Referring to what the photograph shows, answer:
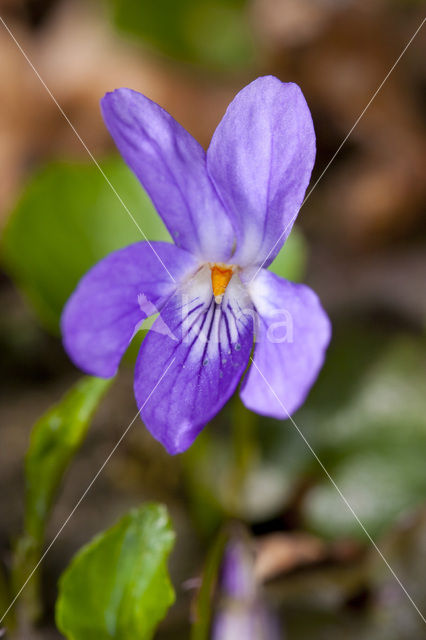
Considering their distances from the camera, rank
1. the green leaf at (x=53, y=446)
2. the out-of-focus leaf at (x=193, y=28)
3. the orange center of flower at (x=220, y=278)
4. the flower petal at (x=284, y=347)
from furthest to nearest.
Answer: the out-of-focus leaf at (x=193, y=28), the green leaf at (x=53, y=446), the orange center of flower at (x=220, y=278), the flower petal at (x=284, y=347)

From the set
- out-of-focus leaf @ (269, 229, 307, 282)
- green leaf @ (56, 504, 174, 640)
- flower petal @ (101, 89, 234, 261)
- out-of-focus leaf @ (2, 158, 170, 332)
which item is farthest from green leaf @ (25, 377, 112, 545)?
out-of-focus leaf @ (269, 229, 307, 282)

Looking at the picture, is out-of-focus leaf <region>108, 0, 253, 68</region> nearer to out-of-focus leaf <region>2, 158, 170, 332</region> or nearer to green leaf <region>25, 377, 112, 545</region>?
out-of-focus leaf <region>2, 158, 170, 332</region>

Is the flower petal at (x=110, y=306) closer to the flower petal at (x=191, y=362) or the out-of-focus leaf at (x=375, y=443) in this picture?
the flower petal at (x=191, y=362)

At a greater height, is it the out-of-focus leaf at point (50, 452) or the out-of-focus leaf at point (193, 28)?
the out-of-focus leaf at point (193, 28)

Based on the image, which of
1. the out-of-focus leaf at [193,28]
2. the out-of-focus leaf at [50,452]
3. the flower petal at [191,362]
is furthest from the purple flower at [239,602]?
the out-of-focus leaf at [193,28]

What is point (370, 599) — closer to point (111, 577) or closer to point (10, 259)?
point (111, 577)

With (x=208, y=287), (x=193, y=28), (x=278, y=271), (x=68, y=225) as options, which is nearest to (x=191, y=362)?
(x=208, y=287)

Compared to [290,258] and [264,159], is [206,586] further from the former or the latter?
[290,258]

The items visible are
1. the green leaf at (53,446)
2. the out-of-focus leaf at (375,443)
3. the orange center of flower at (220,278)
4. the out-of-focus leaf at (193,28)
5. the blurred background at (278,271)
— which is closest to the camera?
the orange center of flower at (220,278)
